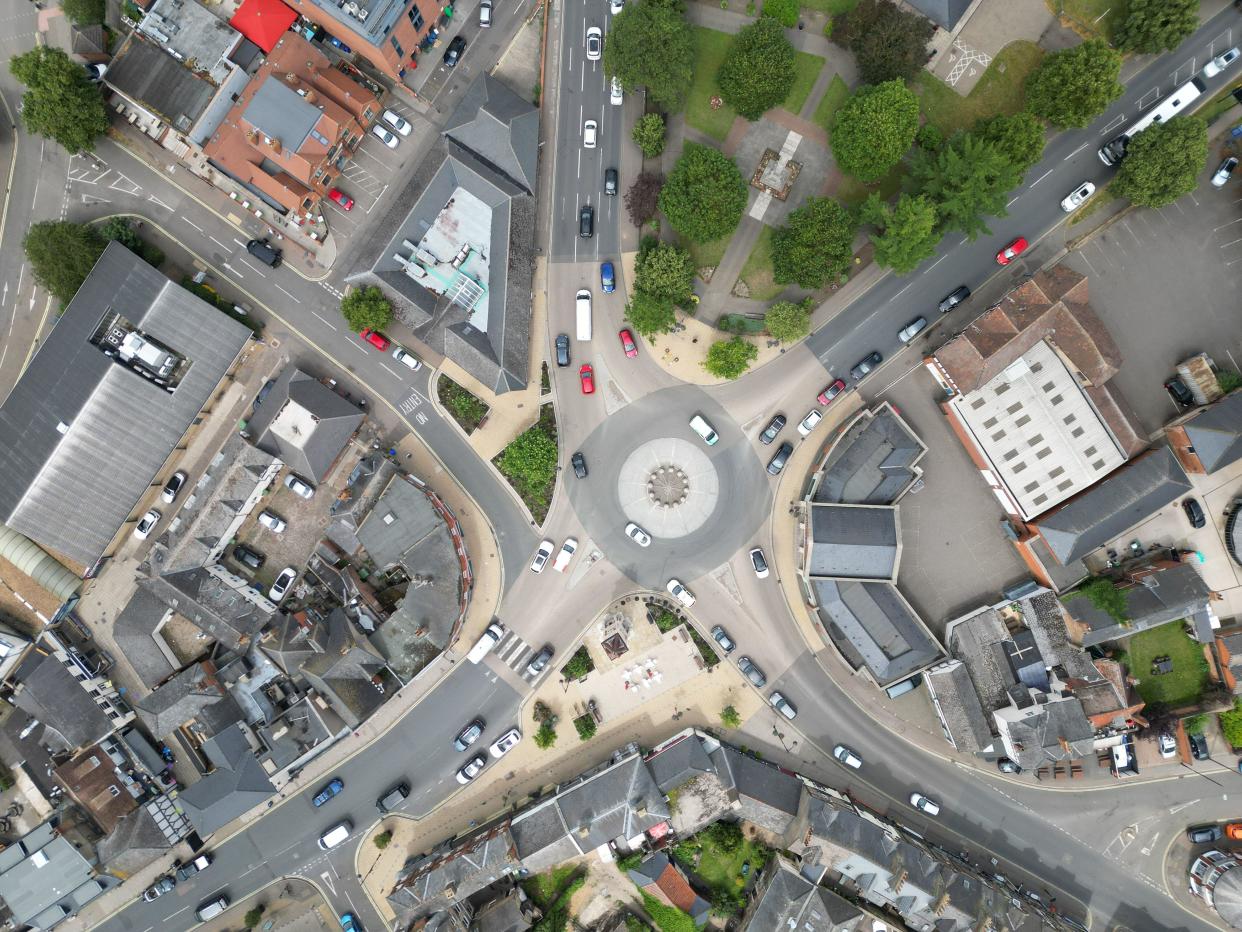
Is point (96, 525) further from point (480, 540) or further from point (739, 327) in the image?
point (739, 327)

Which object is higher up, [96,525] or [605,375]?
[605,375]

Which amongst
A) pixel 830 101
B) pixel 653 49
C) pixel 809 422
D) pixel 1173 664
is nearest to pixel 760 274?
pixel 809 422

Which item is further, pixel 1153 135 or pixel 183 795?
pixel 183 795

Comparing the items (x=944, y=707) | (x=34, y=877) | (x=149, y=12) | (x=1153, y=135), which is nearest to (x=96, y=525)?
(x=34, y=877)

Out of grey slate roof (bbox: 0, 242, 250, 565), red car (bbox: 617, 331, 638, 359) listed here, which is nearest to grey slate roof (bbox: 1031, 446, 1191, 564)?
red car (bbox: 617, 331, 638, 359)

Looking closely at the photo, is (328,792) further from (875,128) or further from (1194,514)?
(1194,514)
